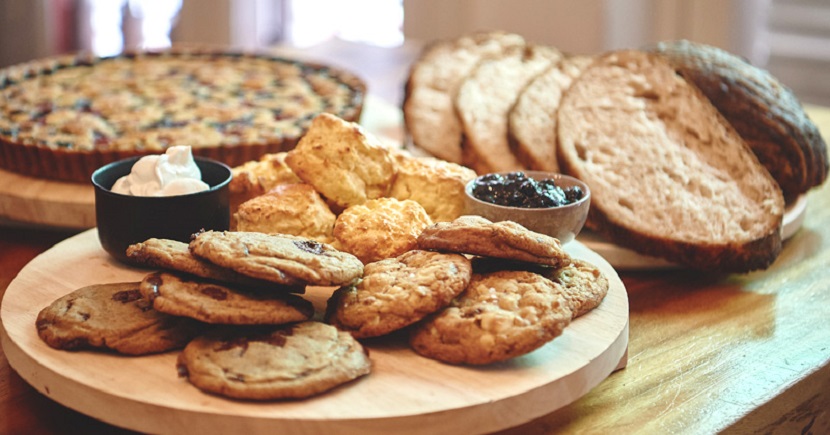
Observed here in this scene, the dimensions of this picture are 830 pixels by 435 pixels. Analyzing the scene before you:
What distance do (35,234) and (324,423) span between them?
170 centimetres

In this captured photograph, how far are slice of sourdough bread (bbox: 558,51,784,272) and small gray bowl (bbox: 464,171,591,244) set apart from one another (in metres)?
0.31

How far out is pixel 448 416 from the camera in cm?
156

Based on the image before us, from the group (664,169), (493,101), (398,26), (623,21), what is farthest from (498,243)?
(398,26)

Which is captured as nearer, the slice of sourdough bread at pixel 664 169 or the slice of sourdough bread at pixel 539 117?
the slice of sourdough bread at pixel 664 169

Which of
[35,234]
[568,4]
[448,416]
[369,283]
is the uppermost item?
[568,4]

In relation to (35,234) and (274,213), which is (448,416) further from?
(35,234)

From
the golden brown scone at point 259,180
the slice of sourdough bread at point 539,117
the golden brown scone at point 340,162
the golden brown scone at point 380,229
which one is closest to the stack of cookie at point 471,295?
the golden brown scone at point 380,229

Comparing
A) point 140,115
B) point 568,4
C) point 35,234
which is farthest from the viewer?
point 568,4

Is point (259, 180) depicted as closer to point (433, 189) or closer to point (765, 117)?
point (433, 189)

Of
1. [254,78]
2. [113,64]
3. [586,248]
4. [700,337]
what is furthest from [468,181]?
[113,64]

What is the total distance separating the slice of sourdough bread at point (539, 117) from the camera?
9.43 ft

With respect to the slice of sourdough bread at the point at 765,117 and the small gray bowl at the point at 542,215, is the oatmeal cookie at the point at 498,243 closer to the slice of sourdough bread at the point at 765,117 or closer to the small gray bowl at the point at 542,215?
the small gray bowl at the point at 542,215

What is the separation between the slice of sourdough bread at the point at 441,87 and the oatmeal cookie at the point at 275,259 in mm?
1433

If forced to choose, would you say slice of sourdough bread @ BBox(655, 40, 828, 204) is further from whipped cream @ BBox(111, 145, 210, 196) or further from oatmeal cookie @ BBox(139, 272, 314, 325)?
oatmeal cookie @ BBox(139, 272, 314, 325)
